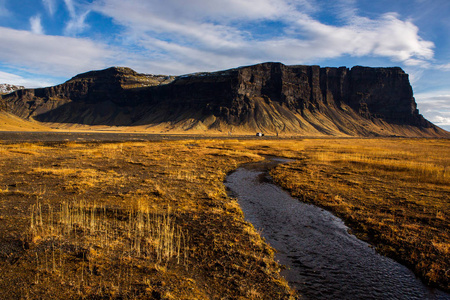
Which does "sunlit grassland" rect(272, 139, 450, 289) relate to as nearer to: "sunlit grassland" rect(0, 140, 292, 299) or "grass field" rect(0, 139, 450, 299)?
"grass field" rect(0, 139, 450, 299)

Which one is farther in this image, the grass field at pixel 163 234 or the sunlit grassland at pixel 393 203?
the sunlit grassland at pixel 393 203

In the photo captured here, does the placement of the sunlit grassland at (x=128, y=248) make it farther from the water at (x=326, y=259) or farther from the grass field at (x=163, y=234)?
the water at (x=326, y=259)

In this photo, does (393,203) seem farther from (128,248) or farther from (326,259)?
(128,248)

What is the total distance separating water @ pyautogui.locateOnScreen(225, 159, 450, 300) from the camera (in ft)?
26.6

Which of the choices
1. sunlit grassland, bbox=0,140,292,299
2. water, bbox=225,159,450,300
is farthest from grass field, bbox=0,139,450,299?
water, bbox=225,159,450,300

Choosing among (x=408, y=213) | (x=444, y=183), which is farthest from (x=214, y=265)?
(x=444, y=183)

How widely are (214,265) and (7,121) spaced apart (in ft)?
530

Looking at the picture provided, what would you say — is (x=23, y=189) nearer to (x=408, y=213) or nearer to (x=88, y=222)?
(x=88, y=222)

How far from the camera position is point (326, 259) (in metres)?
9.94

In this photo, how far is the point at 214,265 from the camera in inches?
342

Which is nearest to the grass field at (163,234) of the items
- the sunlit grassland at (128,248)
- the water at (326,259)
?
the sunlit grassland at (128,248)

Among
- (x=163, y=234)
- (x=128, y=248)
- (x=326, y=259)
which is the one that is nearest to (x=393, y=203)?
(x=326, y=259)

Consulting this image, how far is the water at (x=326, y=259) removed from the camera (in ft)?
26.6

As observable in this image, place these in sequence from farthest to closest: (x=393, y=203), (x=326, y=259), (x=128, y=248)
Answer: (x=393, y=203) < (x=326, y=259) < (x=128, y=248)
